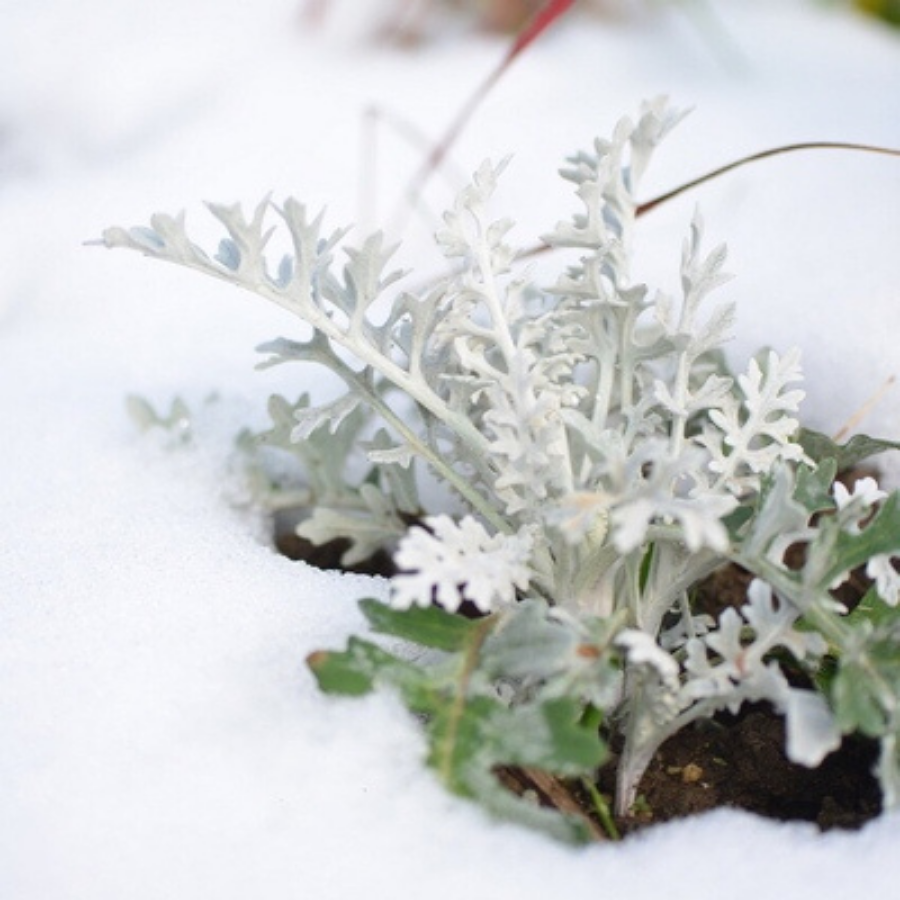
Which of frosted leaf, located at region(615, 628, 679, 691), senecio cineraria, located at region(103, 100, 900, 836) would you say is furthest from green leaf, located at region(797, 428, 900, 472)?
frosted leaf, located at region(615, 628, 679, 691)

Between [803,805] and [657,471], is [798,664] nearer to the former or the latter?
[803,805]

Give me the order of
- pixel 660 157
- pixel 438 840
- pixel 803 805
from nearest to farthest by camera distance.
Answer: pixel 438 840
pixel 803 805
pixel 660 157

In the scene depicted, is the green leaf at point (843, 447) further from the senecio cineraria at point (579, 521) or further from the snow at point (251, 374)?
the snow at point (251, 374)

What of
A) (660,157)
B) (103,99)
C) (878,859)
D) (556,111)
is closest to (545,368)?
(878,859)

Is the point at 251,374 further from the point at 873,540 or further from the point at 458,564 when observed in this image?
the point at 873,540

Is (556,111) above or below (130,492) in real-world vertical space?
above

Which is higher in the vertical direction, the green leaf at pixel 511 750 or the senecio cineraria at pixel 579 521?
the senecio cineraria at pixel 579 521

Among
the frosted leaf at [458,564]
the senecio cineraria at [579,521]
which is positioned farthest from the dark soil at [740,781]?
the frosted leaf at [458,564]
